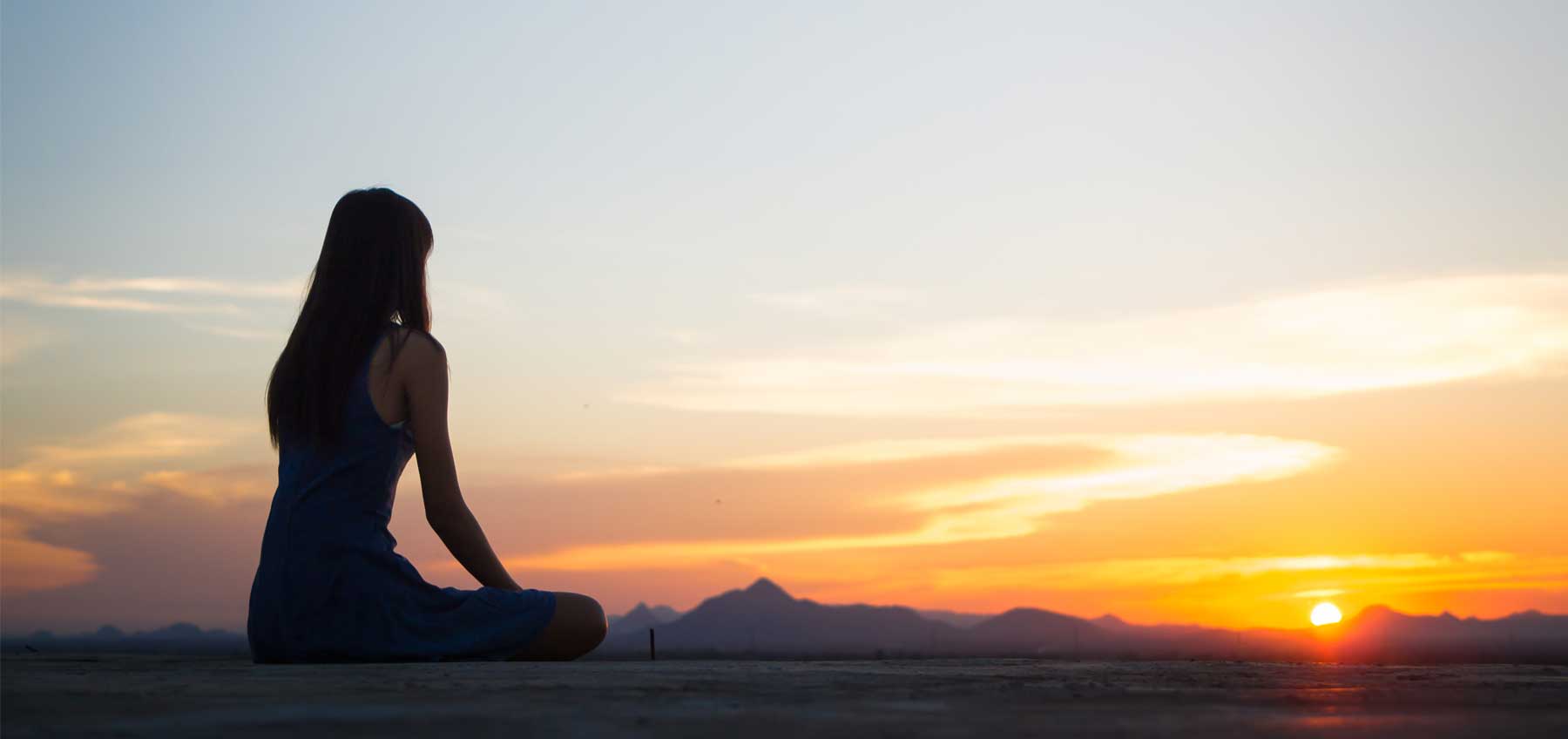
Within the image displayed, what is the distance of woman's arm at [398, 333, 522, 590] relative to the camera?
6.22m

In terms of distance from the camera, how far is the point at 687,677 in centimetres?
511

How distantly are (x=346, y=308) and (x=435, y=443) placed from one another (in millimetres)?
713

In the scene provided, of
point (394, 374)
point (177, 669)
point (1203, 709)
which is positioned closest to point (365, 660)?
point (177, 669)

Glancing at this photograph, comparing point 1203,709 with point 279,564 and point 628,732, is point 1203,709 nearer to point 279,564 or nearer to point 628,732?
point 628,732

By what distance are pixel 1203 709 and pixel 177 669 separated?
381 cm

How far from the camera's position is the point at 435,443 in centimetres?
624

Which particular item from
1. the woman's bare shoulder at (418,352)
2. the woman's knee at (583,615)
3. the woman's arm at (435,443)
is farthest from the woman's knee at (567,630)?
the woman's bare shoulder at (418,352)

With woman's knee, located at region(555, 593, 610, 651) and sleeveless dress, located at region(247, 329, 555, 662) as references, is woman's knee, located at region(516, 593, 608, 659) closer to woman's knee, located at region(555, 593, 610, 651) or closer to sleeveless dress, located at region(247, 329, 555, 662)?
woman's knee, located at region(555, 593, 610, 651)

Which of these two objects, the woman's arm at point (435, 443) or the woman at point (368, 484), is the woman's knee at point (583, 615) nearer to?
the woman at point (368, 484)

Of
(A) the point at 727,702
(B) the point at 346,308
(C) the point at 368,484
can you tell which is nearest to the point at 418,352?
(B) the point at 346,308

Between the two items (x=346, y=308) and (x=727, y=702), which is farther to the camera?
(x=346, y=308)

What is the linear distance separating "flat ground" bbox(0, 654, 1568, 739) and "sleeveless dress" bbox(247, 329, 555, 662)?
0.98ft

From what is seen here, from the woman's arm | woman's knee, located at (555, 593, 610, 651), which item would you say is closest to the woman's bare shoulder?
the woman's arm

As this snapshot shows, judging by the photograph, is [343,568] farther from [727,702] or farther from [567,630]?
[727,702]
